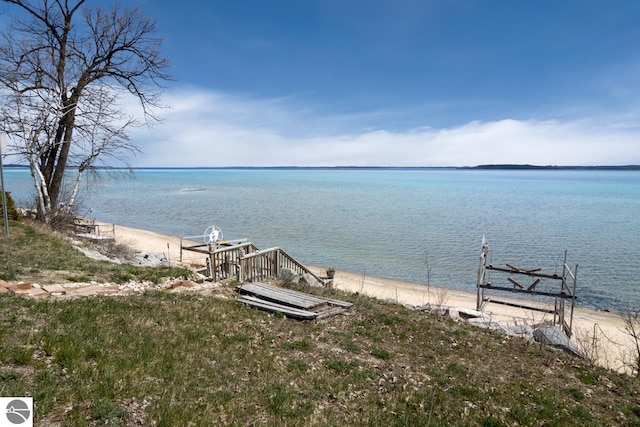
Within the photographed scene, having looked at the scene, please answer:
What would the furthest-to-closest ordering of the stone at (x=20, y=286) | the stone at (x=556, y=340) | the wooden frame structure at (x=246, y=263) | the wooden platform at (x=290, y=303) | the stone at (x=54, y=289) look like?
the wooden frame structure at (x=246, y=263)
the stone at (x=556, y=340)
the wooden platform at (x=290, y=303)
the stone at (x=54, y=289)
the stone at (x=20, y=286)

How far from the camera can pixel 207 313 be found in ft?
A: 26.5

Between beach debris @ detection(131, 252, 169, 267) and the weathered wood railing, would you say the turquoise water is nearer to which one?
beach debris @ detection(131, 252, 169, 267)

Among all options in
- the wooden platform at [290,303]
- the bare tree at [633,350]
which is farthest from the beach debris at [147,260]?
the bare tree at [633,350]

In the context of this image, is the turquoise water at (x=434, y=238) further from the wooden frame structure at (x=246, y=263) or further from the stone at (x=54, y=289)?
the stone at (x=54, y=289)

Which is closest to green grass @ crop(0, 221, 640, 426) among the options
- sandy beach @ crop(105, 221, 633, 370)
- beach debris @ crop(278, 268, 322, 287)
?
beach debris @ crop(278, 268, 322, 287)

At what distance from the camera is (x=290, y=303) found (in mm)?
9375

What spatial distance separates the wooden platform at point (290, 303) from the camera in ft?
29.1

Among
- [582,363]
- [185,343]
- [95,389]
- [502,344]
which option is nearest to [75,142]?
[185,343]

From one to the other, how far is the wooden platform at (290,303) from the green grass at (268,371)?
25 centimetres

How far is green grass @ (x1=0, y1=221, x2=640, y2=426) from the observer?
13.7 feet

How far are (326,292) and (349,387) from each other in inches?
231

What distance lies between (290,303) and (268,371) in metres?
3.44

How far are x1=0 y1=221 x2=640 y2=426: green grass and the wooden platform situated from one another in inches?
9.9

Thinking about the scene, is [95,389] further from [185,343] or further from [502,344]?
[502,344]
